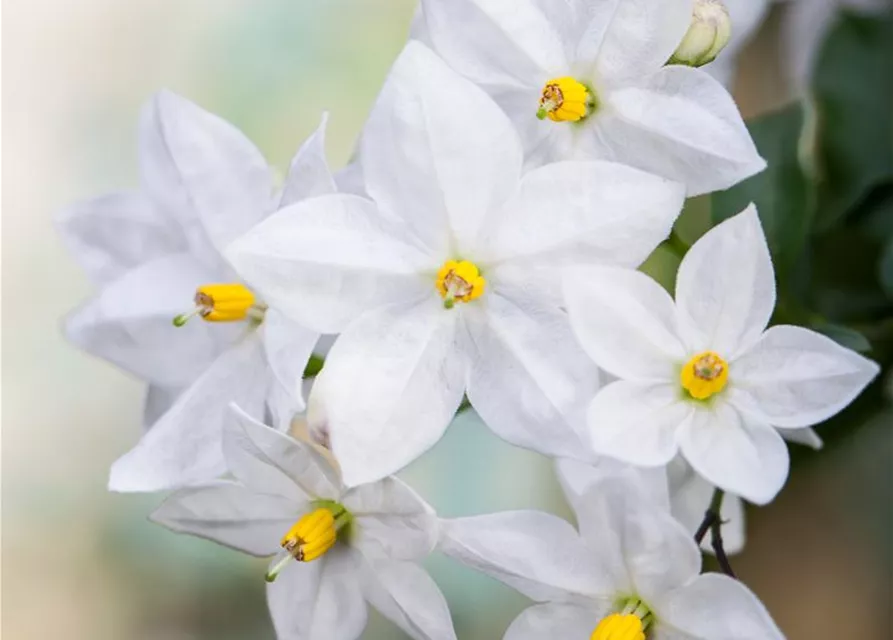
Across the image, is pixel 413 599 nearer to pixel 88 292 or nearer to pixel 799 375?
pixel 799 375

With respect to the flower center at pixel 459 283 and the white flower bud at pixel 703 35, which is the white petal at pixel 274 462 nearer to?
the flower center at pixel 459 283

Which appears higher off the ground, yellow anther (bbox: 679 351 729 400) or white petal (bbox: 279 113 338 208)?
white petal (bbox: 279 113 338 208)

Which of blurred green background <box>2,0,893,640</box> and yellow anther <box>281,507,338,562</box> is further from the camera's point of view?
blurred green background <box>2,0,893,640</box>

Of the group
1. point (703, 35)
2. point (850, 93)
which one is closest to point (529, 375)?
point (703, 35)

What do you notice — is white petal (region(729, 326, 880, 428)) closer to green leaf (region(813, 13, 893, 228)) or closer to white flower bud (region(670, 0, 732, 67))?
white flower bud (region(670, 0, 732, 67))

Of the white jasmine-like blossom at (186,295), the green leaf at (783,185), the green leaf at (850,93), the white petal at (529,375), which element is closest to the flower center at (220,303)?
the white jasmine-like blossom at (186,295)

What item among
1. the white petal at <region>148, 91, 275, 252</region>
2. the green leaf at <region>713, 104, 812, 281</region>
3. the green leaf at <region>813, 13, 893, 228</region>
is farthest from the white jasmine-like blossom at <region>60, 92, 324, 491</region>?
the green leaf at <region>813, 13, 893, 228</region>

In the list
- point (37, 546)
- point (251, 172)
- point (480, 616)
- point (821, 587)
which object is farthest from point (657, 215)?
point (37, 546)

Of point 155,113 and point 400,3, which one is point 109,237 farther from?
point 400,3

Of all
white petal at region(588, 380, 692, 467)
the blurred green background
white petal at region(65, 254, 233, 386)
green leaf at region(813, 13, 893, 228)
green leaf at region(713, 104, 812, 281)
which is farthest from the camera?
the blurred green background
